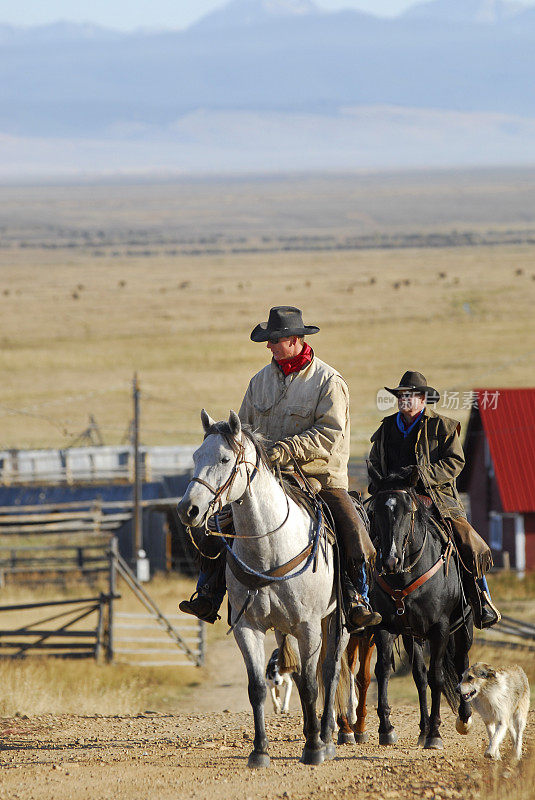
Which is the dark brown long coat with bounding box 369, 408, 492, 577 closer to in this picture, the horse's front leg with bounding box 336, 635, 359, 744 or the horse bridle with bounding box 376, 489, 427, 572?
the horse bridle with bounding box 376, 489, 427, 572

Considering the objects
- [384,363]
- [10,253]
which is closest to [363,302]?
[384,363]

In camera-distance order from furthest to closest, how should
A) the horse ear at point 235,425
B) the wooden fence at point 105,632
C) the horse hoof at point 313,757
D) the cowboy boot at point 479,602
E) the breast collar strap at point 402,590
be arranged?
the wooden fence at point 105,632 < the cowboy boot at point 479,602 < the breast collar strap at point 402,590 < the horse hoof at point 313,757 < the horse ear at point 235,425

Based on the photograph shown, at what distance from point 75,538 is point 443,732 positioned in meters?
23.1

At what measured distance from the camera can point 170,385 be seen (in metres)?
52.9

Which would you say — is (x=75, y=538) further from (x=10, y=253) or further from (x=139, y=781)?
(x=10, y=253)

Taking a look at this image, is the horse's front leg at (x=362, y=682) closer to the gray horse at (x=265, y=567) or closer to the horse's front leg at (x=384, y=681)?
the horse's front leg at (x=384, y=681)

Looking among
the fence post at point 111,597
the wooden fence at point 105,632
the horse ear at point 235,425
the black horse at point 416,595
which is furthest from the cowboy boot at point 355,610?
the fence post at point 111,597

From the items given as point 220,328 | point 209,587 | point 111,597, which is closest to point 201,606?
point 209,587

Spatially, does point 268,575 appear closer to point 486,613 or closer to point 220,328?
point 486,613

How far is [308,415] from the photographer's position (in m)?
9.11

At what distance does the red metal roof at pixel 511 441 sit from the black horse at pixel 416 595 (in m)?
18.7

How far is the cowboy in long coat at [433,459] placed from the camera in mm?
10281

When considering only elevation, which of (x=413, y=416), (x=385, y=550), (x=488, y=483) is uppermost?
(x=413, y=416)

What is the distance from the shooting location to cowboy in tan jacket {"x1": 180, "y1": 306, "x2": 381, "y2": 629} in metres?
8.99
